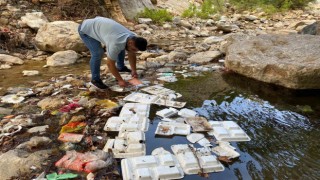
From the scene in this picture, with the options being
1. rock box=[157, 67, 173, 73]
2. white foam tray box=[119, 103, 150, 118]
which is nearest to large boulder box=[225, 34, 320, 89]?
rock box=[157, 67, 173, 73]

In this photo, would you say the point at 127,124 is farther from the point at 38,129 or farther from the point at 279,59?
the point at 279,59

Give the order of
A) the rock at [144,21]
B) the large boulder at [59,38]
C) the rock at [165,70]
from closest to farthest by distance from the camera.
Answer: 1. the rock at [165,70]
2. the large boulder at [59,38]
3. the rock at [144,21]

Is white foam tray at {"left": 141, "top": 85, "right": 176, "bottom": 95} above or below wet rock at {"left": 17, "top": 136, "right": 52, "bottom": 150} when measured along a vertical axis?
above

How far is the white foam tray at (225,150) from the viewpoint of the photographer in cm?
263

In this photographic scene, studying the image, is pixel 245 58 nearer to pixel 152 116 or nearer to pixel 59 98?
pixel 152 116

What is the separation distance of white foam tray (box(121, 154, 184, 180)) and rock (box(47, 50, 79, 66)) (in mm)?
4036

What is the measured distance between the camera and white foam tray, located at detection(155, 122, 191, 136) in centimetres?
300

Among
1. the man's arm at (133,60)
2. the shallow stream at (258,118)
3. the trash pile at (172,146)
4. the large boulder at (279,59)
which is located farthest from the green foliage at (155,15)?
the trash pile at (172,146)

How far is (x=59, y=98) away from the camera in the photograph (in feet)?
12.8

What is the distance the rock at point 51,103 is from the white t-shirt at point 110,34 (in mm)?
851

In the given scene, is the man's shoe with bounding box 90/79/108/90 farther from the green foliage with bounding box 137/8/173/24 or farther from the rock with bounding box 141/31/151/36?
the green foliage with bounding box 137/8/173/24

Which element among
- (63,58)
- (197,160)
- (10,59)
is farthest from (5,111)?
(10,59)

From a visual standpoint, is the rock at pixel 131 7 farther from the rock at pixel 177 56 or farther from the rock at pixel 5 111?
the rock at pixel 5 111

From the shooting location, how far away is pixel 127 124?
308 centimetres
